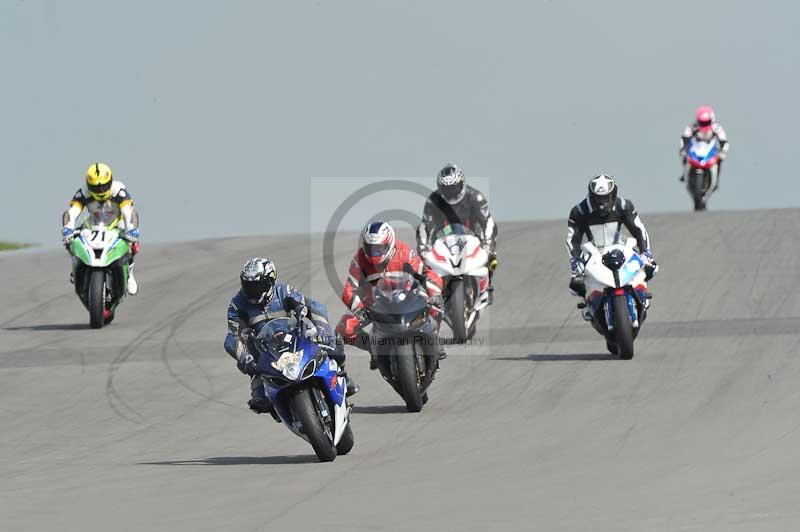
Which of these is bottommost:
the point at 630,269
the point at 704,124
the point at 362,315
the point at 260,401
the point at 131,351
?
the point at 704,124

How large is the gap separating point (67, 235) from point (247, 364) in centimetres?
994

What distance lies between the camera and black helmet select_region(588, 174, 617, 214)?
18.0 meters

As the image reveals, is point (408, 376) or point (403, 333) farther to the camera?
point (408, 376)

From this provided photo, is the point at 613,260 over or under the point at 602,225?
under

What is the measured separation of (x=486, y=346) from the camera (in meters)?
19.3

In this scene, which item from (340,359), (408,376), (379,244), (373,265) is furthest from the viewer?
(373,265)

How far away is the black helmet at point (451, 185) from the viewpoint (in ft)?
64.3

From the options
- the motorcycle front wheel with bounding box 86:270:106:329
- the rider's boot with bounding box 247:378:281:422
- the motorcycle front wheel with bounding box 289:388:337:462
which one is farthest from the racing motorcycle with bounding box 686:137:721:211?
the motorcycle front wheel with bounding box 289:388:337:462

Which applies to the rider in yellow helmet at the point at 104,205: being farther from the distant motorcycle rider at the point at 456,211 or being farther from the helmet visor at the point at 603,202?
the helmet visor at the point at 603,202

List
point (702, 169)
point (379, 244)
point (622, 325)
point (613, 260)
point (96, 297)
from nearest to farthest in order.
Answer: point (379, 244)
point (622, 325)
point (613, 260)
point (96, 297)
point (702, 169)

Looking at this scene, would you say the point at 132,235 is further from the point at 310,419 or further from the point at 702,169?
the point at 702,169

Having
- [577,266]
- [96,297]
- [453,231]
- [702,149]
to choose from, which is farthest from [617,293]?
[702,149]

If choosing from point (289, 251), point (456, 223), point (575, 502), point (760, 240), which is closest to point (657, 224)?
point (760, 240)

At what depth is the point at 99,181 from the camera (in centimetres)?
2173
